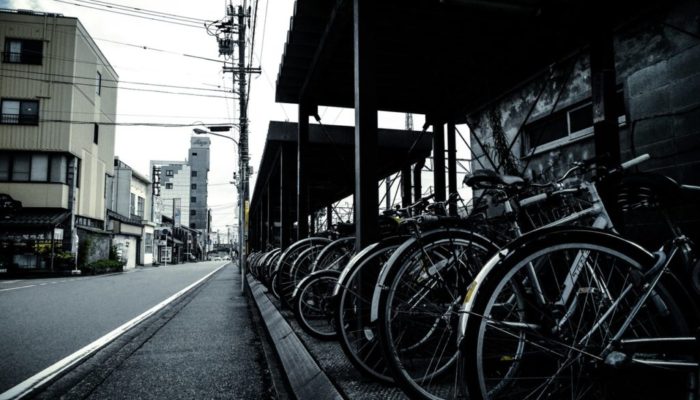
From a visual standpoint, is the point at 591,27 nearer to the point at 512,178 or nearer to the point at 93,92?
the point at 512,178

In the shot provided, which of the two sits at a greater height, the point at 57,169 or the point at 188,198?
the point at 188,198

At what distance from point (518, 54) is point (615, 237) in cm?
465

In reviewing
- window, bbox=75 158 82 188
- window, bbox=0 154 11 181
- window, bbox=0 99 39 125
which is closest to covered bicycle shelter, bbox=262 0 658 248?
window, bbox=75 158 82 188

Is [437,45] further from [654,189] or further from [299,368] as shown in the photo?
[299,368]

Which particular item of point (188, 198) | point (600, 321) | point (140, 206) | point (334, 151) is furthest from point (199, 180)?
point (600, 321)

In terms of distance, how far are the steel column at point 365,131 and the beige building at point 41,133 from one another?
27.4m

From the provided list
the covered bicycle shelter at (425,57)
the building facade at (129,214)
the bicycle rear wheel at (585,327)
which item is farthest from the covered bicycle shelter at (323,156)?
the building facade at (129,214)

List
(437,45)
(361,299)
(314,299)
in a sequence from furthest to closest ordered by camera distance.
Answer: (437,45), (314,299), (361,299)

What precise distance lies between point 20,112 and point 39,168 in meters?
3.70

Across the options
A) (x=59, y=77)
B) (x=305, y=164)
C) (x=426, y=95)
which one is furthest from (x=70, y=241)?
(x=426, y=95)

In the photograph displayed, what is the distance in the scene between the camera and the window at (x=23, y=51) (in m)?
27.1

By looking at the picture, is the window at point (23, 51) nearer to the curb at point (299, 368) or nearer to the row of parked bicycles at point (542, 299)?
the curb at point (299, 368)

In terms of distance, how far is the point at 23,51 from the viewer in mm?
27266

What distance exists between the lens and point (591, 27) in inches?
144
